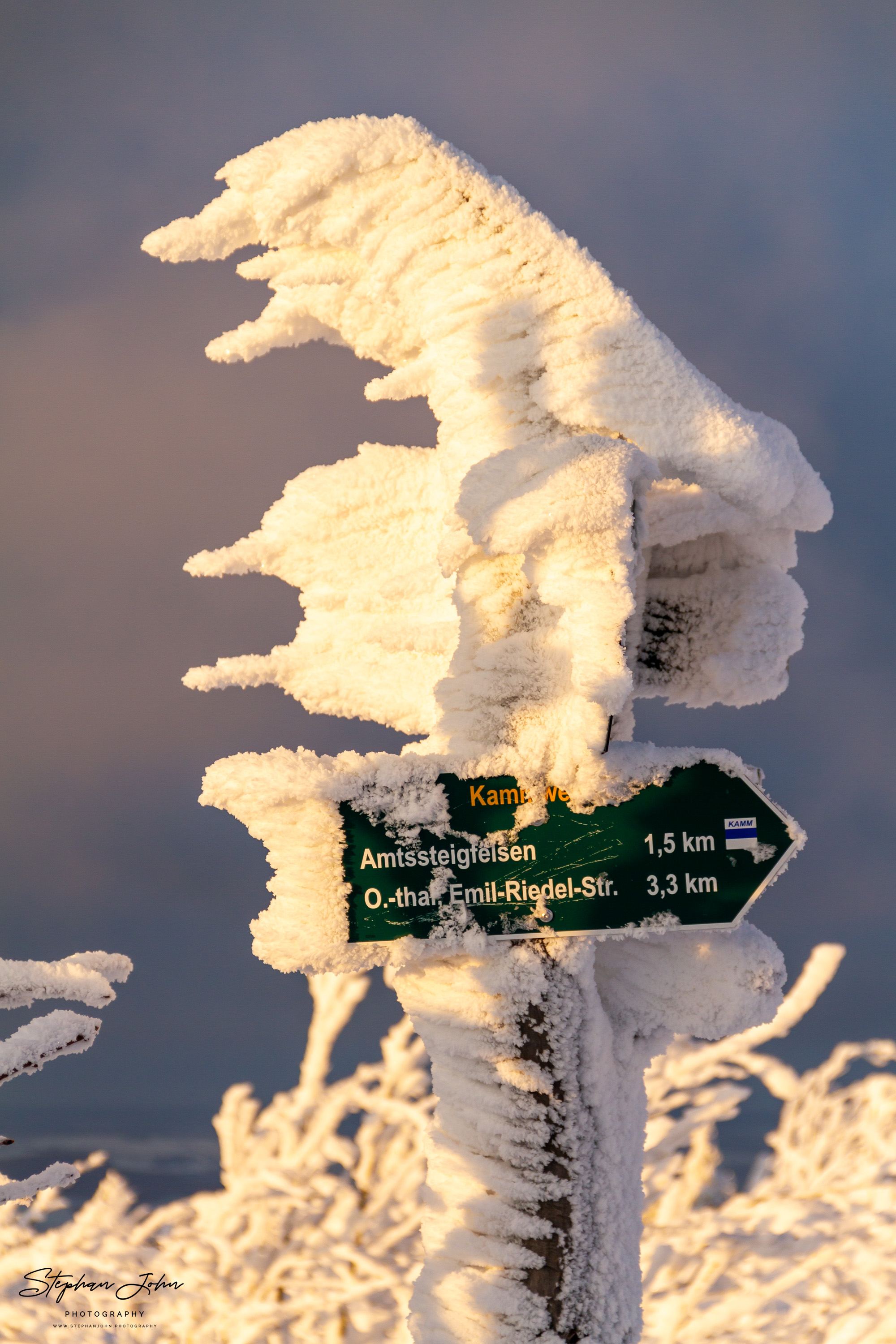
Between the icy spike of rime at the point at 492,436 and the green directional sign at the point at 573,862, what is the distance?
0.06m

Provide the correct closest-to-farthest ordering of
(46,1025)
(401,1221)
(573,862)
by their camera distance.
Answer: (46,1025) < (573,862) < (401,1221)

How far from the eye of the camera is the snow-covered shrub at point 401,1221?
6.48 feet

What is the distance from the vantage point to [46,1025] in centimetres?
68

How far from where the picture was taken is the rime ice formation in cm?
66

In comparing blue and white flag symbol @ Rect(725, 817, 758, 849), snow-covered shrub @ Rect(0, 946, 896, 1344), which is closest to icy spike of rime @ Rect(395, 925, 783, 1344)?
blue and white flag symbol @ Rect(725, 817, 758, 849)

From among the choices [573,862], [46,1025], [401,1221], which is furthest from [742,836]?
[401,1221]

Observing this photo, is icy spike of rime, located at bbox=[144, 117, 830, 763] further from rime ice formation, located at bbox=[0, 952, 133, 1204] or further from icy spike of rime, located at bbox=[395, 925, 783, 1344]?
rime ice formation, located at bbox=[0, 952, 133, 1204]

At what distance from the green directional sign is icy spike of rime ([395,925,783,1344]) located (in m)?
0.05

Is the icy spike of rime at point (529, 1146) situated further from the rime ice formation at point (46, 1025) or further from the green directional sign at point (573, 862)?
the rime ice formation at point (46, 1025)

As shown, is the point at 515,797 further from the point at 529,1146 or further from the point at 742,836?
the point at 529,1146

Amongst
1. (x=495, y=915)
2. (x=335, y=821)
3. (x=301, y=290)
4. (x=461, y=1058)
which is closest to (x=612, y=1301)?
(x=461, y=1058)

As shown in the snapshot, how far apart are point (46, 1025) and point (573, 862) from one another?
443mm

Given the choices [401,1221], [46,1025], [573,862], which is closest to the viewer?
[46,1025]

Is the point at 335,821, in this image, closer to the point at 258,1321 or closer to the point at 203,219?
the point at 203,219
